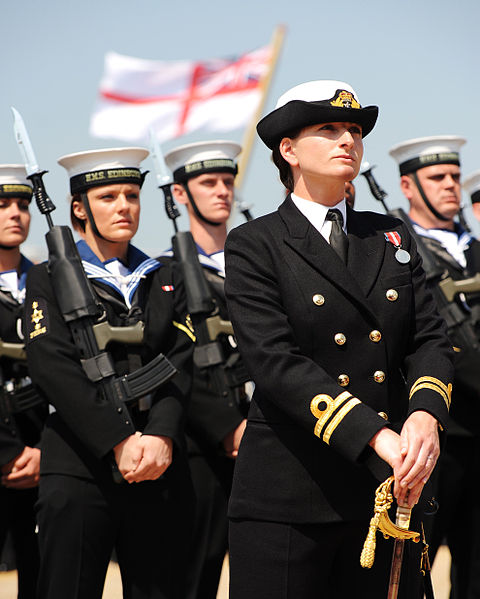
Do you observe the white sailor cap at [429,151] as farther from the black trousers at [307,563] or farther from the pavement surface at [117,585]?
the black trousers at [307,563]

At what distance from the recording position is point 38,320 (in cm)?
482

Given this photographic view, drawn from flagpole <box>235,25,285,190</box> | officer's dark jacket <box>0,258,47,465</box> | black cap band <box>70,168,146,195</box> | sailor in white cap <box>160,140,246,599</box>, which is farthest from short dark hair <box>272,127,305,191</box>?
flagpole <box>235,25,285,190</box>

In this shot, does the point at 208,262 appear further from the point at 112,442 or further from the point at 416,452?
the point at 416,452

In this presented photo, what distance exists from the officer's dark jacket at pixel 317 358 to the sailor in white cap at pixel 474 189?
4.03 metres

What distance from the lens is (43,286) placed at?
4.91 meters

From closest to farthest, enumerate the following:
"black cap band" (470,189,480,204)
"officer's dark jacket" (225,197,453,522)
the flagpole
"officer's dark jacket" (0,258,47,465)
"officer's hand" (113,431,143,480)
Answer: "officer's dark jacket" (225,197,453,522), "officer's hand" (113,431,143,480), "officer's dark jacket" (0,258,47,465), "black cap band" (470,189,480,204), the flagpole

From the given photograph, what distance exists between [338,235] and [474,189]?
414 centimetres

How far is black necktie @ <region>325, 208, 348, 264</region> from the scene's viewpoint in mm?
3475

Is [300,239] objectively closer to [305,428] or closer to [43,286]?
[305,428]

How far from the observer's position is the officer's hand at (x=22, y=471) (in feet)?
17.6

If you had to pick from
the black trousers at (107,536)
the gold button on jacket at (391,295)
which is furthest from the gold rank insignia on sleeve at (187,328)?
the gold button on jacket at (391,295)

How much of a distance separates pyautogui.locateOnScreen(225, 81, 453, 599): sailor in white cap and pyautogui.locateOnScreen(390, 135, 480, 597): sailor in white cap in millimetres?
2220

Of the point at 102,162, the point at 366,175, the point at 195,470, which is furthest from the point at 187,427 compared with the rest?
the point at 366,175

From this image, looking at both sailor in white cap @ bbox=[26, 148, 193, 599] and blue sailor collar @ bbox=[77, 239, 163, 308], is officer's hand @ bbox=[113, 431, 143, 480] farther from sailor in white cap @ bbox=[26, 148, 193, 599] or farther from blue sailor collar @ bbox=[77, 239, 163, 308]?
blue sailor collar @ bbox=[77, 239, 163, 308]
